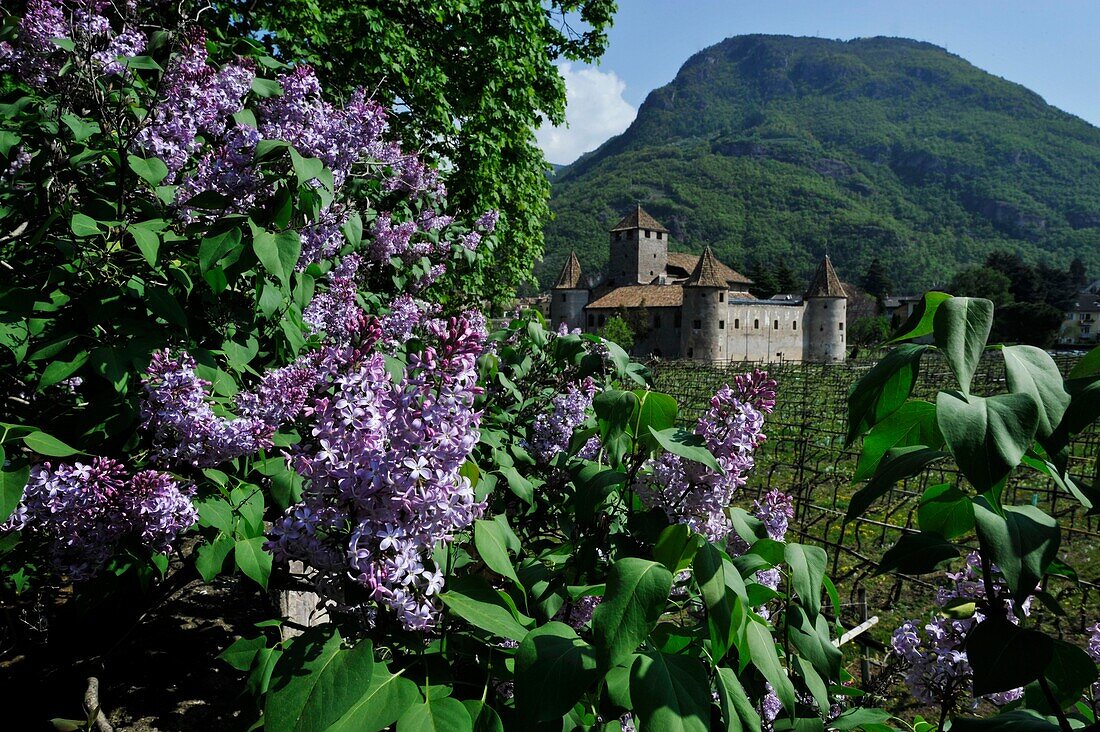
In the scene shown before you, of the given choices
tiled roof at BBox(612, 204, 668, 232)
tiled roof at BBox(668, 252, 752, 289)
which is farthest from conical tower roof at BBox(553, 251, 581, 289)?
tiled roof at BBox(668, 252, 752, 289)

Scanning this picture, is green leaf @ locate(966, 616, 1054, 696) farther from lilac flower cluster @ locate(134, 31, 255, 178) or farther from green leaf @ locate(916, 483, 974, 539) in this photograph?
lilac flower cluster @ locate(134, 31, 255, 178)

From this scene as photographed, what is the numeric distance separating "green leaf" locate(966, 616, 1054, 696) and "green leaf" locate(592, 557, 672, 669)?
53 centimetres

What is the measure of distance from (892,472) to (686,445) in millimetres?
511

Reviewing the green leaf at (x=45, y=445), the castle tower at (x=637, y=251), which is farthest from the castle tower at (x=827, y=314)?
the green leaf at (x=45, y=445)

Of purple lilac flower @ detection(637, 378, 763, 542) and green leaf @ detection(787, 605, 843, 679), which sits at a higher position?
purple lilac flower @ detection(637, 378, 763, 542)

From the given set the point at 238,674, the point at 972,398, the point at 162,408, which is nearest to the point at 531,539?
the point at 162,408

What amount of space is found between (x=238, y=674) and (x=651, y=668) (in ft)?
10.7

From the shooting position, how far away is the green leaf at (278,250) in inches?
61.1

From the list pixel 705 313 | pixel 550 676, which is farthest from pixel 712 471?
pixel 705 313

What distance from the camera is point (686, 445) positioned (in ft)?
4.82

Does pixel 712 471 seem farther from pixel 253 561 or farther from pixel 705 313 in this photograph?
pixel 705 313

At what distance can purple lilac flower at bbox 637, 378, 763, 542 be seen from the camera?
5.33ft

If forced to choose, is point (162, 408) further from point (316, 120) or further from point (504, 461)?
point (316, 120)

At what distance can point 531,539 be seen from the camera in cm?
301
